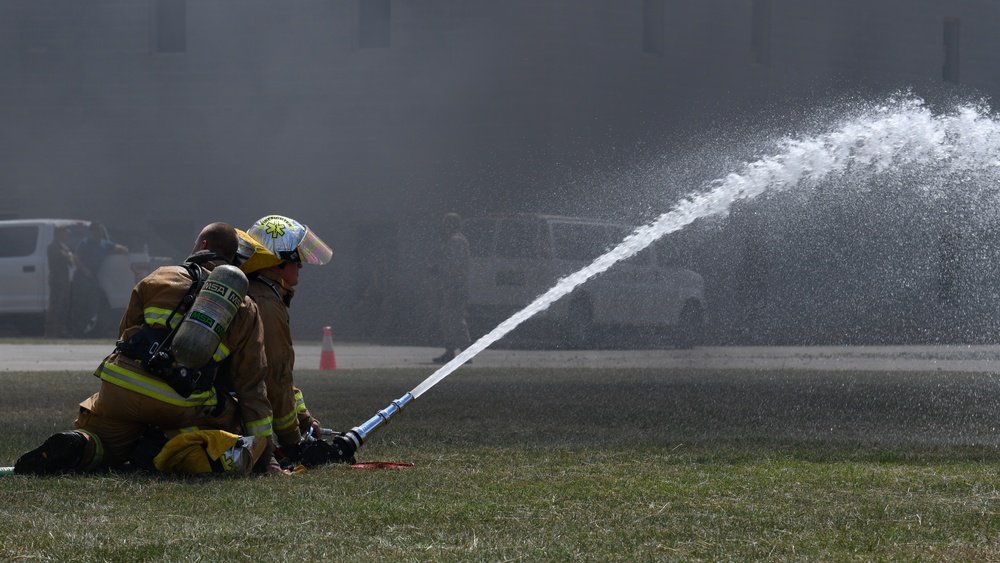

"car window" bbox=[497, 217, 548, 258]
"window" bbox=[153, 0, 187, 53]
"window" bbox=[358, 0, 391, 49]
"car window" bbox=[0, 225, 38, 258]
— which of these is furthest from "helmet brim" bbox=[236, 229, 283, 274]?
"window" bbox=[153, 0, 187, 53]

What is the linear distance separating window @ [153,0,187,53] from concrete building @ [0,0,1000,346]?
4cm

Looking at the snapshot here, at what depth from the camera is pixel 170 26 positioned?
25.6 m

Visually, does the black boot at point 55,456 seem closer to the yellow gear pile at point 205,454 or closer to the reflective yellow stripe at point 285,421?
the yellow gear pile at point 205,454

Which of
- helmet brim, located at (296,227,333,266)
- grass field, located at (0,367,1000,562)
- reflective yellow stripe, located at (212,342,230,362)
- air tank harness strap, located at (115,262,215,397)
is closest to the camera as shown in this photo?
grass field, located at (0,367,1000,562)

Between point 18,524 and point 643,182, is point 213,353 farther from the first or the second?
point 643,182

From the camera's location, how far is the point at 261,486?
5.22m

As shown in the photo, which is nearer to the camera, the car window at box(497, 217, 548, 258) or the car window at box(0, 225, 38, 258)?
the car window at box(497, 217, 548, 258)

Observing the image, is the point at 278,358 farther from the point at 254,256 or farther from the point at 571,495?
the point at 571,495

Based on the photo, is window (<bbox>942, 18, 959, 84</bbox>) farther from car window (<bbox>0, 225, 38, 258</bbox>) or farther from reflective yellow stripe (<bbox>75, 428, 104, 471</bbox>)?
reflective yellow stripe (<bbox>75, 428, 104, 471</bbox>)

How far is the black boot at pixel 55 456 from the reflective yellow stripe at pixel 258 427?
0.68m

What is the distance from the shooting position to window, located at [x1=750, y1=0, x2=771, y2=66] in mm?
24750

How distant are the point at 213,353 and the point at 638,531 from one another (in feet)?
6.47

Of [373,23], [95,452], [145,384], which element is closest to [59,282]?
[373,23]

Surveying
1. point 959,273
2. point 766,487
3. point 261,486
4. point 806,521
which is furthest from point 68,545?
point 959,273
